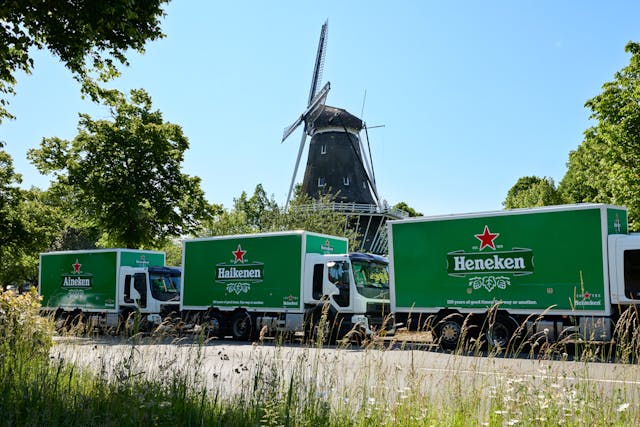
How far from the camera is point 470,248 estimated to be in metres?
15.5

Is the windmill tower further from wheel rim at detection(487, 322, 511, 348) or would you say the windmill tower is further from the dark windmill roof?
wheel rim at detection(487, 322, 511, 348)

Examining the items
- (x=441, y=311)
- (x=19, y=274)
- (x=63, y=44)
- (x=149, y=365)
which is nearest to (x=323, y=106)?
(x=19, y=274)

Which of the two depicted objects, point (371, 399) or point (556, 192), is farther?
point (556, 192)

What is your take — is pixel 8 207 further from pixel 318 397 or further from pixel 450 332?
pixel 318 397

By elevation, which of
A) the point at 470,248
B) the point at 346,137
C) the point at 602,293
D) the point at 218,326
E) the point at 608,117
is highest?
the point at 346,137

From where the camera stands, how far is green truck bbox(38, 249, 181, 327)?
23047 millimetres

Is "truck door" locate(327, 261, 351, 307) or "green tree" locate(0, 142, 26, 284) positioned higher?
"green tree" locate(0, 142, 26, 284)

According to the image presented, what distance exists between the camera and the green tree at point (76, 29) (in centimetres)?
948

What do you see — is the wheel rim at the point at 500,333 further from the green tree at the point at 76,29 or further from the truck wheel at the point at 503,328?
the green tree at the point at 76,29

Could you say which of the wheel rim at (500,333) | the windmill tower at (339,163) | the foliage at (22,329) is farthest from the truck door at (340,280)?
the windmill tower at (339,163)

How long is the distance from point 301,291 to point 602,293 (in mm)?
8634

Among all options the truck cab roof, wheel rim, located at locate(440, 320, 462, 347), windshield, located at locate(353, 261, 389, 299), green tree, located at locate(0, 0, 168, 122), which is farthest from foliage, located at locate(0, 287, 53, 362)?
the truck cab roof

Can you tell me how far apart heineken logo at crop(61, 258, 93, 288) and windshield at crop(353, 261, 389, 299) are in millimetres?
12593

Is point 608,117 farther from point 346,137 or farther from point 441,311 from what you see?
point 346,137
